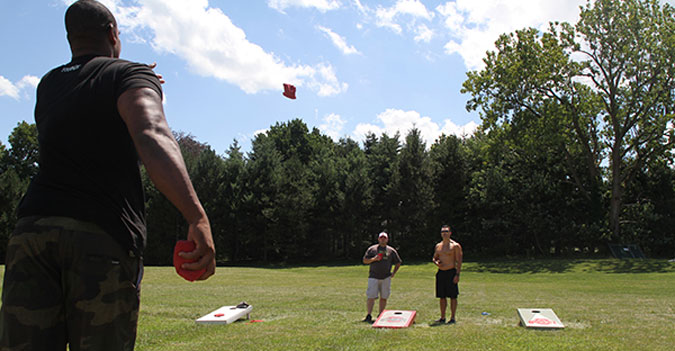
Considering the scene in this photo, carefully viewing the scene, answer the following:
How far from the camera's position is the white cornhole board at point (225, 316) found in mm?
9555

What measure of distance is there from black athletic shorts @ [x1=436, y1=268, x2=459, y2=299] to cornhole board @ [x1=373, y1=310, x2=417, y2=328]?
1023mm

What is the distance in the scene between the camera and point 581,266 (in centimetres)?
3081

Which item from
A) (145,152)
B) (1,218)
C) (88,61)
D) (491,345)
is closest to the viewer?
(145,152)

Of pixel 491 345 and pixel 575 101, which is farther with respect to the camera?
pixel 575 101

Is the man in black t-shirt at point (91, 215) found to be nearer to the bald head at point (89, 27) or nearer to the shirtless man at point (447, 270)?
the bald head at point (89, 27)

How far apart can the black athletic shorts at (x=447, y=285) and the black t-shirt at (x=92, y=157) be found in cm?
947

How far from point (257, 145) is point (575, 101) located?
25.9 meters

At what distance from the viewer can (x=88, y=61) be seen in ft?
7.50

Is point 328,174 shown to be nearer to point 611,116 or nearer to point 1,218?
point 611,116

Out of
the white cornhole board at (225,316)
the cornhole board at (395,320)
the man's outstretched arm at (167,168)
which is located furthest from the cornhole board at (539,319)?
the man's outstretched arm at (167,168)

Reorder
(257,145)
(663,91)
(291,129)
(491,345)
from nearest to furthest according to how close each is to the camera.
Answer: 1. (491,345)
2. (663,91)
3. (257,145)
4. (291,129)

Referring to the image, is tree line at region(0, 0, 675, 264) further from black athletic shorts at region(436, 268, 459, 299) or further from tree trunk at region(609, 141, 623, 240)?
black athletic shorts at region(436, 268, 459, 299)

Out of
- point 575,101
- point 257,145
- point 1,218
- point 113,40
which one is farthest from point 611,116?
point 1,218

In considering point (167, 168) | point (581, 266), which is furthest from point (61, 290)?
point (581, 266)
